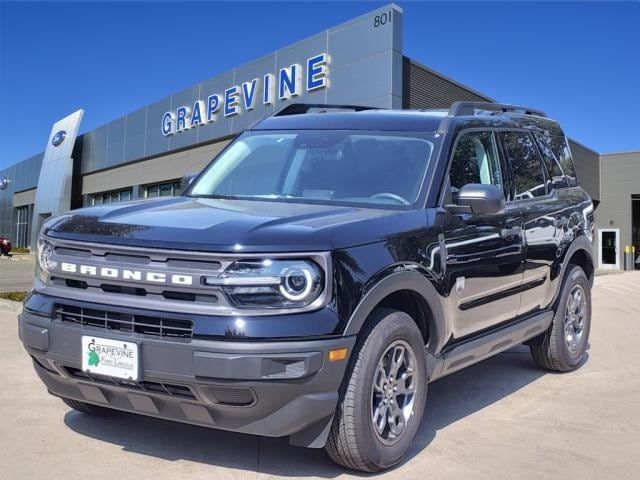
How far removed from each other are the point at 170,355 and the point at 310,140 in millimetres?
2154

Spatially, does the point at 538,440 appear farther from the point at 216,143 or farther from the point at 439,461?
the point at 216,143

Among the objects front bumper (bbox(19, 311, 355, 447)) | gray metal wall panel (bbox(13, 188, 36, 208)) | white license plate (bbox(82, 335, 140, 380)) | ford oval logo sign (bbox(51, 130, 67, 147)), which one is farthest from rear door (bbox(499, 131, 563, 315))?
gray metal wall panel (bbox(13, 188, 36, 208))

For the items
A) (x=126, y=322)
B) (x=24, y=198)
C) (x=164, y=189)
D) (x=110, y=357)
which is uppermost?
(x=24, y=198)

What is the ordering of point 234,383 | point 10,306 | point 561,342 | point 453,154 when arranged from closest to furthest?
point 234,383
point 453,154
point 561,342
point 10,306

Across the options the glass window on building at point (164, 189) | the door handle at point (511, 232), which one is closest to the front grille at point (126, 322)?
the door handle at point (511, 232)

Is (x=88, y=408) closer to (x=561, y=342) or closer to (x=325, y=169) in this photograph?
(x=325, y=169)

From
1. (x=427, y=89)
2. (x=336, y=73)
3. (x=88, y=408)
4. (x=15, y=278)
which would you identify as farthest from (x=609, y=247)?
(x=88, y=408)

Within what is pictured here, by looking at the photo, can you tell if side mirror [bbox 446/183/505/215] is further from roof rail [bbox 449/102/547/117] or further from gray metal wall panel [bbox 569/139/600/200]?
gray metal wall panel [bbox 569/139/600/200]

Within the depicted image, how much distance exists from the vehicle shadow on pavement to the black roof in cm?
197

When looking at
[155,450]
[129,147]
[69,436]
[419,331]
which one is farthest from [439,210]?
[129,147]

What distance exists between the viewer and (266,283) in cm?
289

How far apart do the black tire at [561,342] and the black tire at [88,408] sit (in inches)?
141

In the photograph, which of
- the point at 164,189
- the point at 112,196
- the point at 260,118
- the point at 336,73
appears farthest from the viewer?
the point at 112,196

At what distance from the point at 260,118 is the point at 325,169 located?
15.7 metres
